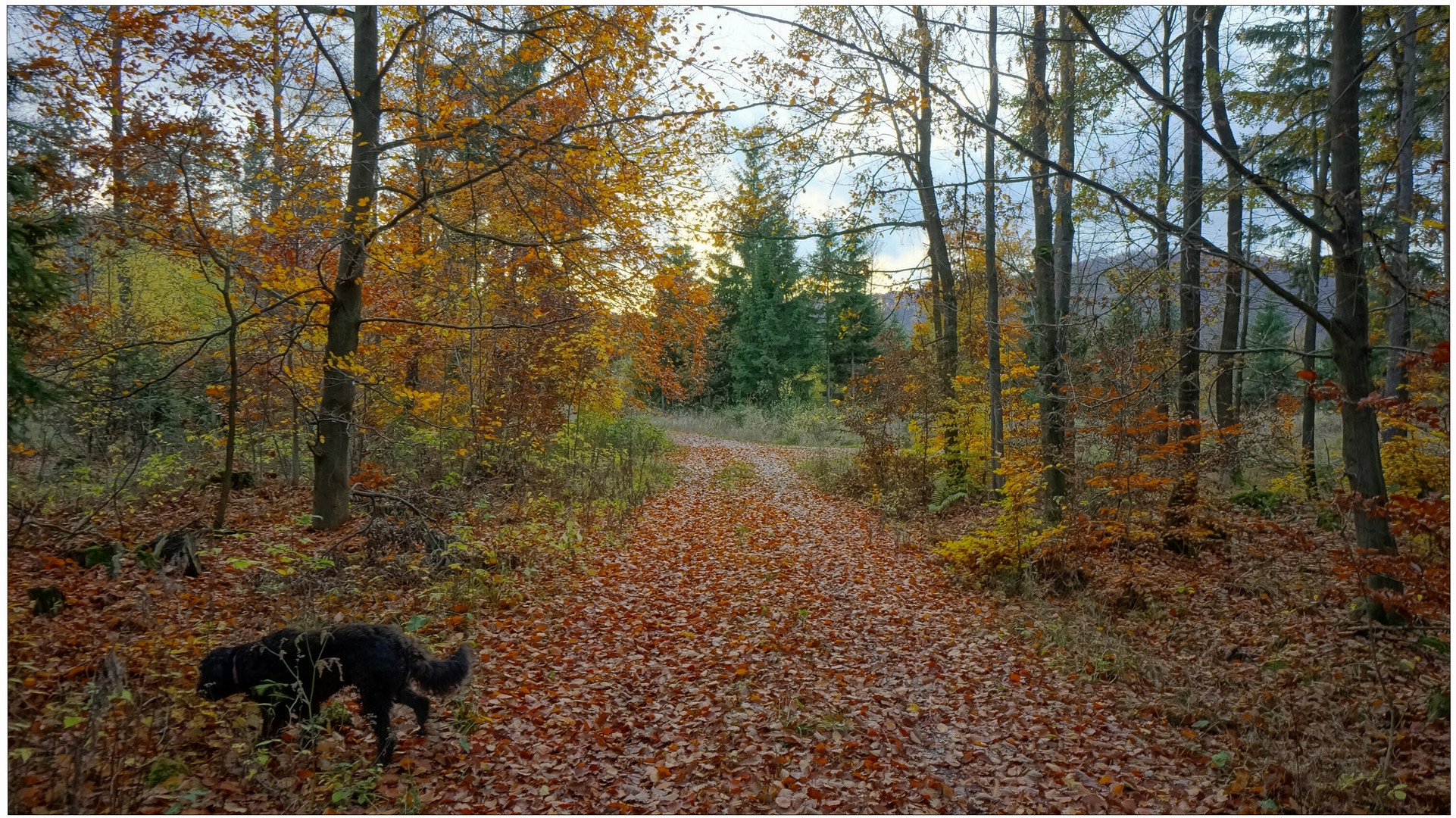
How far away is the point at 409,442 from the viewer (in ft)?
39.7

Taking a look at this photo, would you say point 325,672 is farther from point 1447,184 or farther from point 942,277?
point 942,277

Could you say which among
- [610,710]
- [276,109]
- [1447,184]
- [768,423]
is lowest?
[610,710]

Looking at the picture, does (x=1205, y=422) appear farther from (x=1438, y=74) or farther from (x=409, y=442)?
(x=409, y=442)

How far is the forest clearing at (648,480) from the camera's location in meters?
4.29

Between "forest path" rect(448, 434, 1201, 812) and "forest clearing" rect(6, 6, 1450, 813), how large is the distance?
0.04m

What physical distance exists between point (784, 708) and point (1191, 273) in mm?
7187

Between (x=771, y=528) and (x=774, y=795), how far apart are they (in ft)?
25.0

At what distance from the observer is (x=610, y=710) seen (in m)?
5.17

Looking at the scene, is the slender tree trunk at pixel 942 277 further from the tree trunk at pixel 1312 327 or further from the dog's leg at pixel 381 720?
the dog's leg at pixel 381 720

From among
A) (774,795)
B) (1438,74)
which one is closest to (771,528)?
(774,795)

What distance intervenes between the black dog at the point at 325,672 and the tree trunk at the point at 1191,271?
7.04m

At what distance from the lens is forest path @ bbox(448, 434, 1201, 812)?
4.11 metres

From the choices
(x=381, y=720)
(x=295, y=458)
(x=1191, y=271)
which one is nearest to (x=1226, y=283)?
(x=1191, y=271)

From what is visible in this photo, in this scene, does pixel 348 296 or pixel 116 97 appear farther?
pixel 348 296
